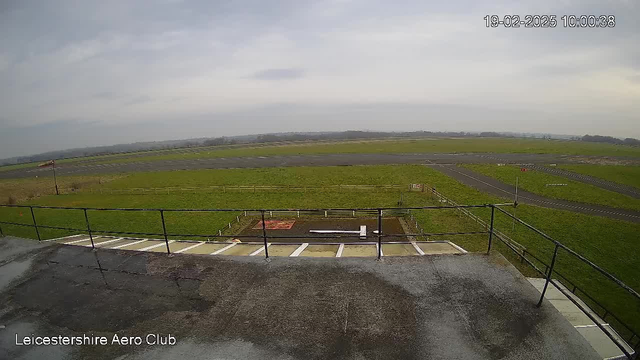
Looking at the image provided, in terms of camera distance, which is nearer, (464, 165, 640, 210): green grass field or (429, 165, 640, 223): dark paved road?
(429, 165, 640, 223): dark paved road

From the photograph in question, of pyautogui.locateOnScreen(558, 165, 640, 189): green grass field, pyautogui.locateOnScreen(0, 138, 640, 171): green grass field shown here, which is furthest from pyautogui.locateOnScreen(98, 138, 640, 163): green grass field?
pyautogui.locateOnScreen(558, 165, 640, 189): green grass field

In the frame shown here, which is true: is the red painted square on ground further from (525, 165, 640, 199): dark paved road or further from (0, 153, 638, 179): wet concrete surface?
(525, 165, 640, 199): dark paved road

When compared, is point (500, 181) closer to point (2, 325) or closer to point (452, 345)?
point (452, 345)

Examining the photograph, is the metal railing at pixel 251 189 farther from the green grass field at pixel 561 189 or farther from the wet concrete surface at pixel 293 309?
the wet concrete surface at pixel 293 309

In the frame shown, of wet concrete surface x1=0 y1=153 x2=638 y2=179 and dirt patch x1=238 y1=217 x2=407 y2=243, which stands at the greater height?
wet concrete surface x1=0 y1=153 x2=638 y2=179

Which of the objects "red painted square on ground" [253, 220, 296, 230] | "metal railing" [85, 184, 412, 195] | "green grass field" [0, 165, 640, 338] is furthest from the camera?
"metal railing" [85, 184, 412, 195]

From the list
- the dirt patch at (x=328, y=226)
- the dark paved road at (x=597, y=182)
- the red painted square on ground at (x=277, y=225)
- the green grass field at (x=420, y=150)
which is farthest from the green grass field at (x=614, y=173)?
the red painted square on ground at (x=277, y=225)

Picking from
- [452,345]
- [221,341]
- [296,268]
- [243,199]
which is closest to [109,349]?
[221,341]
